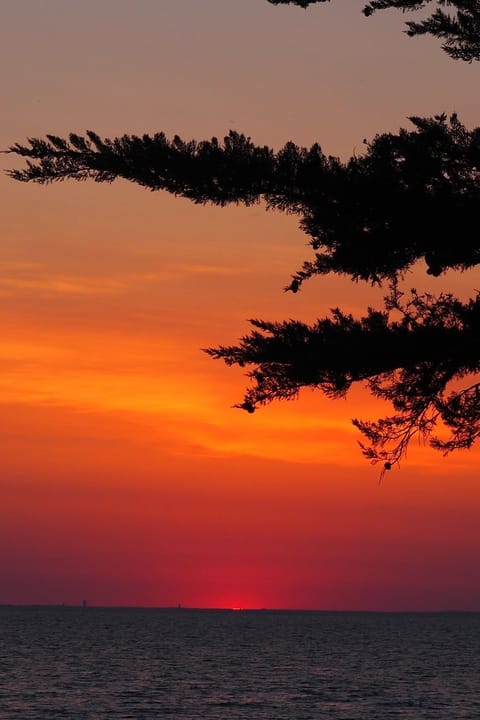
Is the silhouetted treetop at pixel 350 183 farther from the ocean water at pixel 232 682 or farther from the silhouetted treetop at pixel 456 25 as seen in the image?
the ocean water at pixel 232 682

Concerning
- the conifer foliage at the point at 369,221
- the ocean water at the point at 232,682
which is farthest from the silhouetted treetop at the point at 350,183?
the ocean water at the point at 232,682

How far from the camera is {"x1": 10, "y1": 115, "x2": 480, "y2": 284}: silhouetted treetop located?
49.6 ft

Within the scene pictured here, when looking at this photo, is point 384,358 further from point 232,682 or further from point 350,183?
point 232,682

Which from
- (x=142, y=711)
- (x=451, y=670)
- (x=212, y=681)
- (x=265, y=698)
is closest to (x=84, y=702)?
(x=142, y=711)

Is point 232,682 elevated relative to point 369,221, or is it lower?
lower

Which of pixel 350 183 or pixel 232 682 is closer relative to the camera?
pixel 350 183

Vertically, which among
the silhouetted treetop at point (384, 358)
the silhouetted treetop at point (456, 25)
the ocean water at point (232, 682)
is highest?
the silhouetted treetop at point (456, 25)

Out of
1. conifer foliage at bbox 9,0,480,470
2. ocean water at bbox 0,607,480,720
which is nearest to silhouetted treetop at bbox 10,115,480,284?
conifer foliage at bbox 9,0,480,470

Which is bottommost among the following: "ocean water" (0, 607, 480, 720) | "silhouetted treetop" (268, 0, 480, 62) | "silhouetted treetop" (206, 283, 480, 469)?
"ocean water" (0, 607, 480, 720)

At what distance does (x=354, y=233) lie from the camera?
15805 millimetres

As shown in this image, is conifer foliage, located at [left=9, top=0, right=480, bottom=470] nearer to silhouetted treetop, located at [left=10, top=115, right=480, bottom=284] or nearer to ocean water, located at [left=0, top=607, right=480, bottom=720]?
silhouetted treetop, located at [left=10, top=115, right=480, bottom=284]

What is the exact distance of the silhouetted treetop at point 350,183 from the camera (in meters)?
15.1

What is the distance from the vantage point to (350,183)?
1541 cm

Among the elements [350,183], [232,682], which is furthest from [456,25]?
[232,682]
